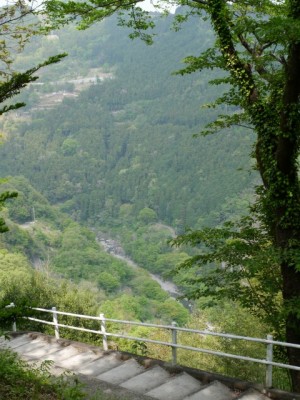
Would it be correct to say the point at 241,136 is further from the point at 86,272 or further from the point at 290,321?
the point at 290,321

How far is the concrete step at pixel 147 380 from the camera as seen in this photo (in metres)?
7.21

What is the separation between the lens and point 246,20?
8055mm

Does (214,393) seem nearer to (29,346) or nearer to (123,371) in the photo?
(123,371)

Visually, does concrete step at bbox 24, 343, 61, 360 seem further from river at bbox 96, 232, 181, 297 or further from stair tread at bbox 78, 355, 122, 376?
river at bbox 96, 232, 181, 297

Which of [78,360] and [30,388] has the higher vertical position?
[30,388]

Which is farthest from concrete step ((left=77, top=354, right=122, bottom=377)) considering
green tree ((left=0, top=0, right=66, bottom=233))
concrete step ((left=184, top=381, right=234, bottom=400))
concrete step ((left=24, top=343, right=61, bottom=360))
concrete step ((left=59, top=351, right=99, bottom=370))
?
green tree ((left=0, top=0, right=66, bottom=233))

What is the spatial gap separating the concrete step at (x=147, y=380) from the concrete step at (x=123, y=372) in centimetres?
18

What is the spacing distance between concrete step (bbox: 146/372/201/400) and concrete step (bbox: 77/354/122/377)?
136cm

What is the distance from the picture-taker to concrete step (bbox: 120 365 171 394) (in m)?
7.21

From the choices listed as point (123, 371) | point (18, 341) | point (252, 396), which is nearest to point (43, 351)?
point (18, 341)

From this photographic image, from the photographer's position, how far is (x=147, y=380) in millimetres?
7570

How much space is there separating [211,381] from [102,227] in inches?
6921

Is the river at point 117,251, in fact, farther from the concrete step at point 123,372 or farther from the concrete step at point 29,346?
the concrete step at point 123,372

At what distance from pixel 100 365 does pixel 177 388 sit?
1995 mm
